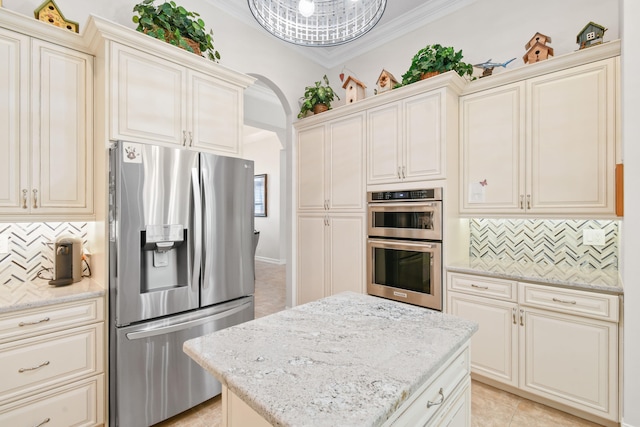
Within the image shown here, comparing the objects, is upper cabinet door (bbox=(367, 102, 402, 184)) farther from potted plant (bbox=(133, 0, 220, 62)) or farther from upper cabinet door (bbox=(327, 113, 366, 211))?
potted plant (bbox=(133, 0, 220, 62))

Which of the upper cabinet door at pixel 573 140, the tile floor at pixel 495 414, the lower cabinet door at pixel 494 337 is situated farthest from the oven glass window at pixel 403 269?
the upper cabinet door at pixel 573 140

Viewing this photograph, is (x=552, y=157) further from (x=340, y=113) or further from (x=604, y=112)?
(x=340, y=113)

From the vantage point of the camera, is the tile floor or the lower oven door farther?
the lower oven door

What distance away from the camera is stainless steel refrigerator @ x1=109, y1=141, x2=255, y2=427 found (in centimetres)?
177

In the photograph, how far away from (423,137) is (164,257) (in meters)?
2.21

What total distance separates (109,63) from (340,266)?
2491mm

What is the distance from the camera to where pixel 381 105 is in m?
2.90

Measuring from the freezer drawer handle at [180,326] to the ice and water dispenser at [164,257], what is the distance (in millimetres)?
248

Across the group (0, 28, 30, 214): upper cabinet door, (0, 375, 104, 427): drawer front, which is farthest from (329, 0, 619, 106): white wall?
(0, 375, 104, 427): drawer front

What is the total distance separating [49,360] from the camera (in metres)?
1.66

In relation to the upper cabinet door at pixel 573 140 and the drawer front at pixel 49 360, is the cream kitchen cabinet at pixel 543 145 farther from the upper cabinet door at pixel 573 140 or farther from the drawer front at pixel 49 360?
the drawer front at pixel 49 360

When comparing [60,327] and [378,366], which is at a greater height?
[378,366]

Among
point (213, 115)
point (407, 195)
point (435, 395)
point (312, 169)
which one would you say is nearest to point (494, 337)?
point (407, 195)

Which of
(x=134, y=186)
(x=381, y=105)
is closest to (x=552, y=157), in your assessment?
(x=381, y=105)
